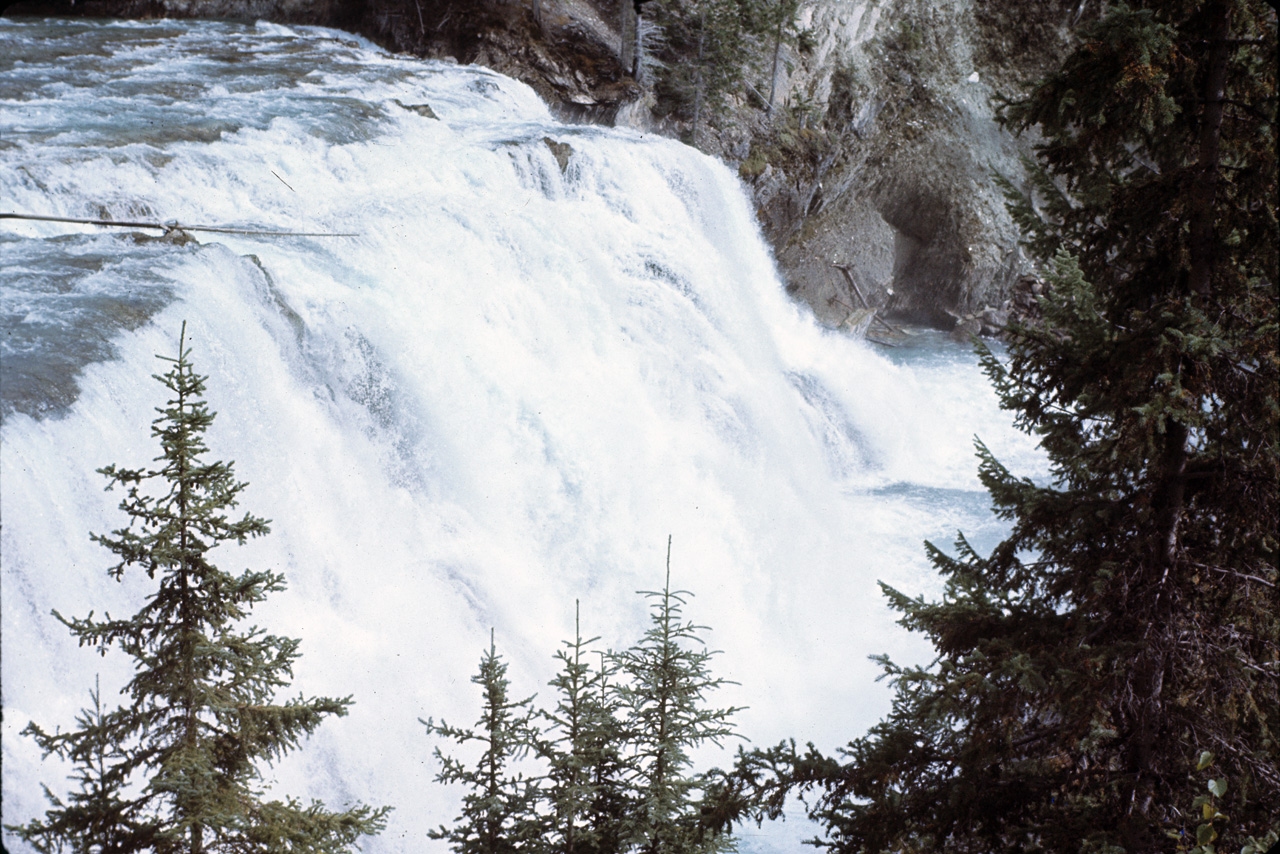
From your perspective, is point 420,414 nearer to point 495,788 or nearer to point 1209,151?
point 495,788

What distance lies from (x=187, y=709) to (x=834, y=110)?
25.9 m

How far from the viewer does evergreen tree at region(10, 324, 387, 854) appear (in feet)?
12.5

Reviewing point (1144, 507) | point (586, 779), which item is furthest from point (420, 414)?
point (1144, 507)

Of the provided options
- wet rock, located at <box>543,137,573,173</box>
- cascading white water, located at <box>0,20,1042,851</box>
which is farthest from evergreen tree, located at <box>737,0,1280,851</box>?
wet rock, located at <box>543,137,573,173</box>

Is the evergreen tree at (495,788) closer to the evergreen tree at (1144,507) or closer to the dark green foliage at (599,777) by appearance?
the dark green foliage at (599,777)

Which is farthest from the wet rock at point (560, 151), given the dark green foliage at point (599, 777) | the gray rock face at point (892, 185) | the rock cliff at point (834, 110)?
the dark green foliage at point (599, 777)

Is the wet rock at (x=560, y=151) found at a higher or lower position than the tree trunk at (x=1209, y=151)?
lower

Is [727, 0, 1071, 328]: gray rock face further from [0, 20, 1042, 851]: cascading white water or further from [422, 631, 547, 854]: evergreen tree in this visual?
[422, 631, 547, 854]: evergreen tree

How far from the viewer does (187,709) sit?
4.05 metres

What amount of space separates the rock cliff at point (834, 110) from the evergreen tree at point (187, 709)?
19.6 meters

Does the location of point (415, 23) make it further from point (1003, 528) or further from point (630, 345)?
point (1003, 528)

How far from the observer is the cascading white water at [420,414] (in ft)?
25.9

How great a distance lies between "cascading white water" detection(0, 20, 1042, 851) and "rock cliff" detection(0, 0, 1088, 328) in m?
4.58

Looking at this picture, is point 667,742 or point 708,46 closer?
point 667,742
